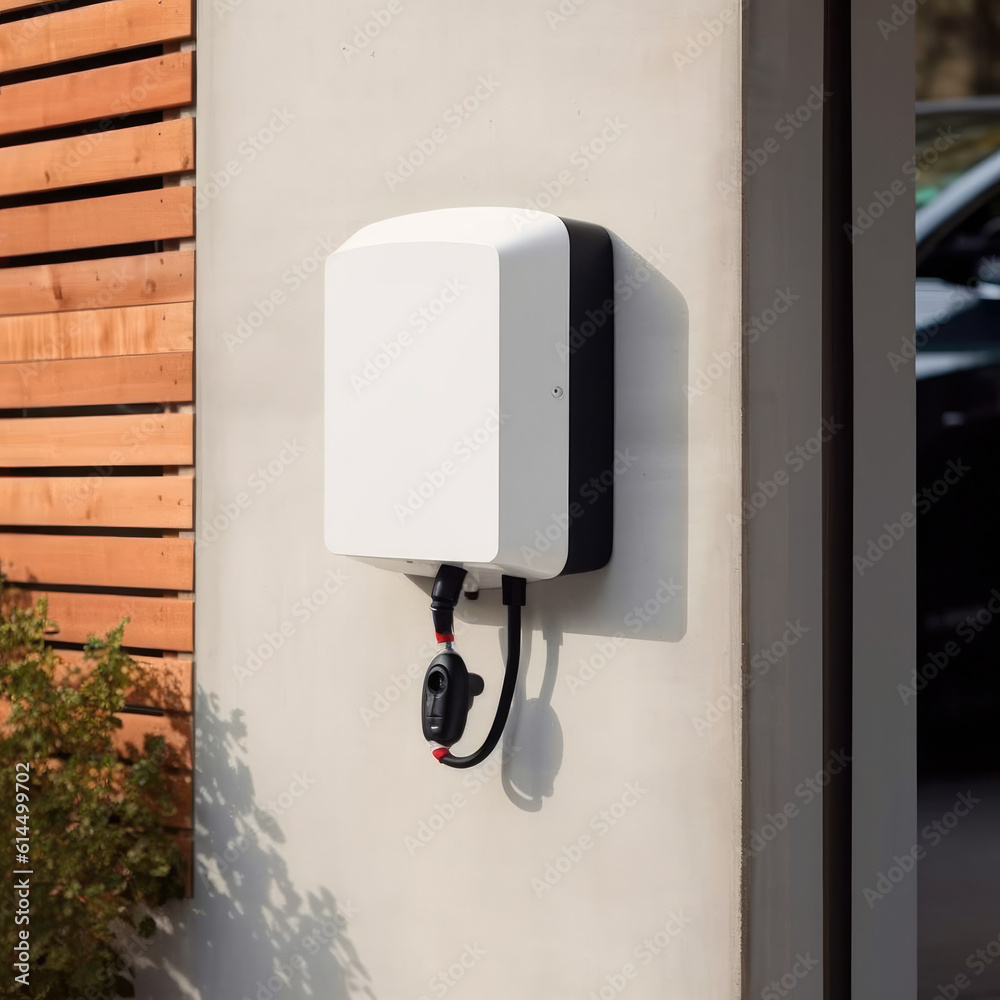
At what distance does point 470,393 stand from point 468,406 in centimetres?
2

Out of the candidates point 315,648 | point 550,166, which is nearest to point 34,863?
point 315,648

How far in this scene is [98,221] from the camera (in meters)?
2.61

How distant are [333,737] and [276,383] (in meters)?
0.79

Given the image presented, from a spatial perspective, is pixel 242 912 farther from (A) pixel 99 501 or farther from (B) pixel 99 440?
(B) pixel 99 440

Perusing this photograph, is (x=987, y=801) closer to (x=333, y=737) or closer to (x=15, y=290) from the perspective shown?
(x=333, y=737)

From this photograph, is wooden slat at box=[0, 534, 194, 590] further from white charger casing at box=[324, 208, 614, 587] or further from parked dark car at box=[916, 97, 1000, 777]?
parked dark car at box=[916, 97, 1000, 777]

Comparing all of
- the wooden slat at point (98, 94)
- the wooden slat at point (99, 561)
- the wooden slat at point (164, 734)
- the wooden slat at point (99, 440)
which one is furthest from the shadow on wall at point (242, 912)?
the wooden slat at point (98, 94)

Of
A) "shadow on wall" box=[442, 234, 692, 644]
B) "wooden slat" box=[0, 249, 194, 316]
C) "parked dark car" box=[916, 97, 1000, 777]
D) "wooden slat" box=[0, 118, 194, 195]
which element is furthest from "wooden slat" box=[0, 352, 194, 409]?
"parked dark car" box=[916, 97, 1000, 777]

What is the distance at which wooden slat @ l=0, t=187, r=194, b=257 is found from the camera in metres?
2.51

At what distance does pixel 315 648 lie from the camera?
2346 millimetres

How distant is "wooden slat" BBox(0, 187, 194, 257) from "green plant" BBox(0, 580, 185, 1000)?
919mm

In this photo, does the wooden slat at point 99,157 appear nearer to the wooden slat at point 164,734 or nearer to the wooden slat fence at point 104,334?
the wooden slat fence at point 104,334

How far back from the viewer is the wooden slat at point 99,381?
2516 millimetres

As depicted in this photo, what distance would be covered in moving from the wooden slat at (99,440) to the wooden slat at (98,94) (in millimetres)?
736
